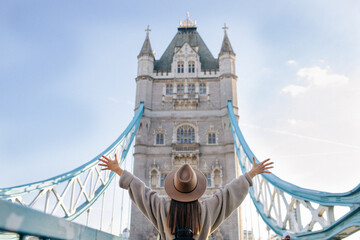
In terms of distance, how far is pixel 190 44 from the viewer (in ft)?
83.1

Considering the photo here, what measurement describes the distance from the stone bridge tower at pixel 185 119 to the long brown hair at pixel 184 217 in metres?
15.6

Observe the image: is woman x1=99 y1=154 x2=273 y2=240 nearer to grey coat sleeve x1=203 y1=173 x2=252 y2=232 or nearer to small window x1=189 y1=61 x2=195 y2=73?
grey coat sleeve x1=203 y1=173 x2=252 y2=232

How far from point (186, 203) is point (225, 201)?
0.42m

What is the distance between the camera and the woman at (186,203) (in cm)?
254

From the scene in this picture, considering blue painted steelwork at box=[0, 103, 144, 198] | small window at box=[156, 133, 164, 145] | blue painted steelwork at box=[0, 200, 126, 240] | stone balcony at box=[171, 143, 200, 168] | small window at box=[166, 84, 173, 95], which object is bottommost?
blue painted steelwork at box=[0, 200, 126, 240]

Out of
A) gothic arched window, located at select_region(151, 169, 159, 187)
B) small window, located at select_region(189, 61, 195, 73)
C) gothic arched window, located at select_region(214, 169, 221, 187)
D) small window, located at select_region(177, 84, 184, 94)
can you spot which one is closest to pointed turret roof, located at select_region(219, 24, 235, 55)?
small window, located at select_region(189, 61, 195, 73)

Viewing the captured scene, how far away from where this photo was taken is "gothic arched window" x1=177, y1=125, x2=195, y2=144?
2027 cm

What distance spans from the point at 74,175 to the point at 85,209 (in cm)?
201

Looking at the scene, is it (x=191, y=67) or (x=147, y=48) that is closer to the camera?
(x=191, y=67)

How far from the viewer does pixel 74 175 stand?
461 inches

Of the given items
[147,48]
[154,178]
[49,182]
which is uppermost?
[147,48]

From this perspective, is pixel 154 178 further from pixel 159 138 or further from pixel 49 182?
pixel 49 182

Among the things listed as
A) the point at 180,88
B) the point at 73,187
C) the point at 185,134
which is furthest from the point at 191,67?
the point at 73,187

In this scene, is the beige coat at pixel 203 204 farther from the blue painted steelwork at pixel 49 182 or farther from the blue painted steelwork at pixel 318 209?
the blue painted steelwork at pixel 49 182
